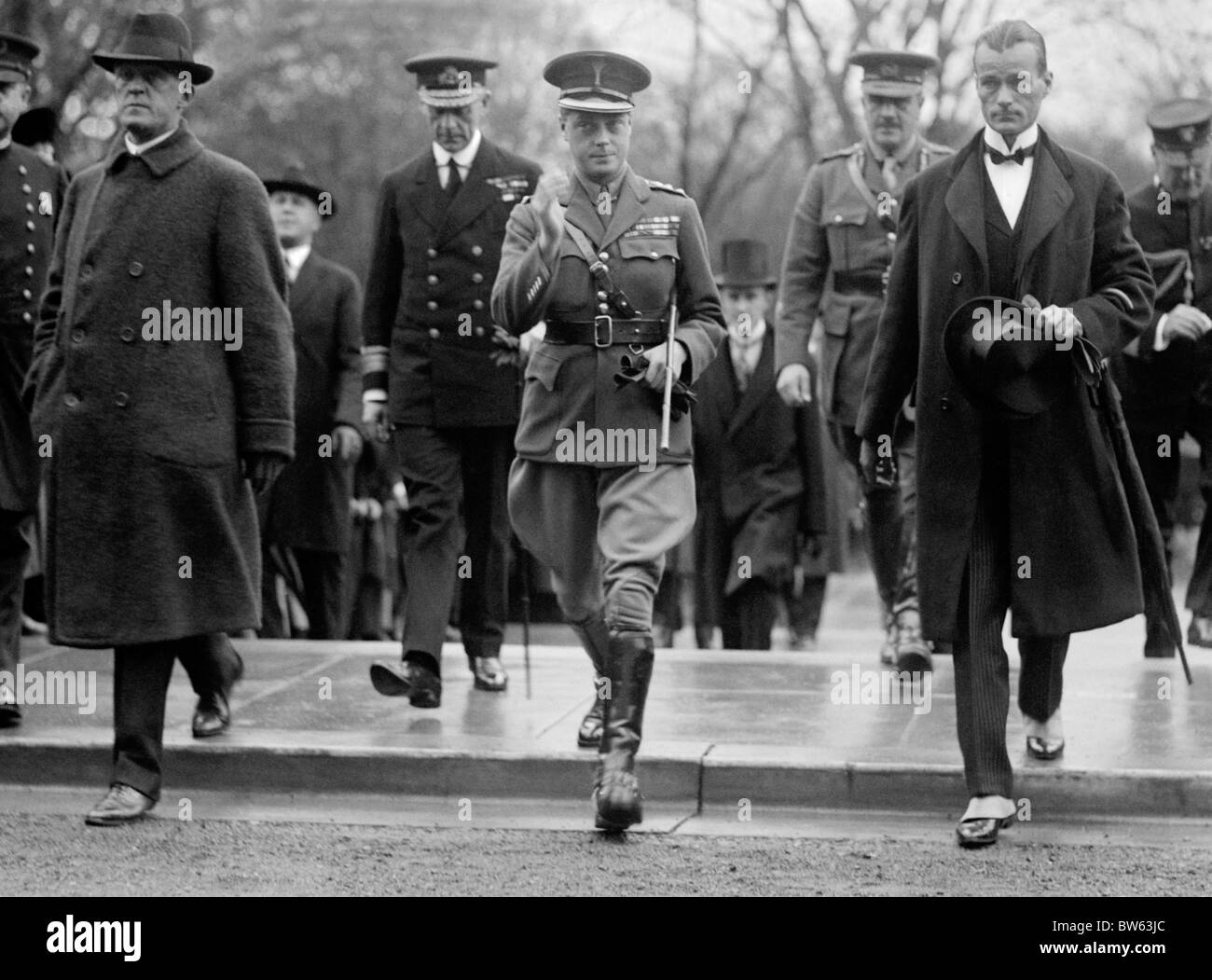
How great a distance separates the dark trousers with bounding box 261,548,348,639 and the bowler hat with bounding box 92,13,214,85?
449 centimetres

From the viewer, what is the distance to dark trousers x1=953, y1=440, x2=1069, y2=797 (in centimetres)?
728

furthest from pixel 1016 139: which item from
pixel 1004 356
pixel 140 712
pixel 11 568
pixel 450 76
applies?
pixel 11 568

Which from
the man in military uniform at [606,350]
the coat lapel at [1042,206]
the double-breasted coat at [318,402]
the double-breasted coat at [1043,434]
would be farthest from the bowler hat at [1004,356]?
Answer: the double-breasted coat at [318,402]

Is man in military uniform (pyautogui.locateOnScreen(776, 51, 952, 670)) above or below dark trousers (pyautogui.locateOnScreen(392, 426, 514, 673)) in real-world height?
above

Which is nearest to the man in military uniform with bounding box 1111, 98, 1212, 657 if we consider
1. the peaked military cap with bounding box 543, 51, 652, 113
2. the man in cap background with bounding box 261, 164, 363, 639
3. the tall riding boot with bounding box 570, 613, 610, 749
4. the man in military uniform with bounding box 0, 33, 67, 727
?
the tall riding boot with bounding box 570, 613, 610, 749

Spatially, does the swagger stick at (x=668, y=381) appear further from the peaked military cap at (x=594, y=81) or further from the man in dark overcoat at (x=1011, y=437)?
the man in dark overcoat at (x=1011, y=437)

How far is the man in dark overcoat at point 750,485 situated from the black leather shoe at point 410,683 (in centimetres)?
293

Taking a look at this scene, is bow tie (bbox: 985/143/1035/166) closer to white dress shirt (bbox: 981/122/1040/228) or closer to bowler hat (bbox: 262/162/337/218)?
white dress shirt (bbox: 981/122/1040/228)

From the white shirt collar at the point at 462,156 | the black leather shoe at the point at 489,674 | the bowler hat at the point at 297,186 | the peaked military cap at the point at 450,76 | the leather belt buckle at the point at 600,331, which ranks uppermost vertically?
the peaked military cap at the point at 450,76

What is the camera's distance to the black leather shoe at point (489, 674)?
9734 millimetres

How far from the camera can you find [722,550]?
480 inches

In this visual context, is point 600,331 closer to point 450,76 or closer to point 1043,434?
point 1043,434
